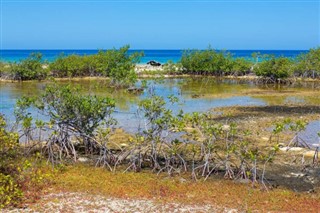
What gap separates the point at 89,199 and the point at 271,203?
4060mm

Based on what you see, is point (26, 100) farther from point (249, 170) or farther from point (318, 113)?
point (318, 113)

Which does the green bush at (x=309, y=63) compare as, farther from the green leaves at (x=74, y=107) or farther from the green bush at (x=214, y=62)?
the green leaves at (x=74, y=107)

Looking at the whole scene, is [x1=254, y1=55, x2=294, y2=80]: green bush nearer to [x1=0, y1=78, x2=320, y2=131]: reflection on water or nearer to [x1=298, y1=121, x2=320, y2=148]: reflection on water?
[x1=0, y1=78, x2=320, y2=131]: reflection on water

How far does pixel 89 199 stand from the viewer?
9695 mm

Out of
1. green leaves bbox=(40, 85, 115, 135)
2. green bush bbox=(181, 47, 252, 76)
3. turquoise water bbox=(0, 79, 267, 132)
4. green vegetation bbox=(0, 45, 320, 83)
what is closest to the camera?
green leaves bbox=(40, 85, 115, 135)

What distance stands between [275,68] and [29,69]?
73.4 feet

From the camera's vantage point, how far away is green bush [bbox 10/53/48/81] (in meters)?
39.4

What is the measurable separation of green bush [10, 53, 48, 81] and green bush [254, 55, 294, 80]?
20345 millimetres

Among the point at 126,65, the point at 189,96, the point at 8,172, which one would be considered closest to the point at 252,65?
the point at 126,65

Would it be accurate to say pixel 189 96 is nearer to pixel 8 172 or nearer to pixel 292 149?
pixel 292 149

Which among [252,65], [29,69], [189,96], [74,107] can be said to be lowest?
[189,96]

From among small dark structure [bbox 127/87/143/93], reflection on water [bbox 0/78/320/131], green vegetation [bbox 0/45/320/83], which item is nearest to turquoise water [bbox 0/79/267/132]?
reflection on water [bbox 0/78/320/131]

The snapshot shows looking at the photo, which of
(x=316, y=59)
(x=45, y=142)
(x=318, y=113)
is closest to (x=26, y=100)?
(x=45, y=142)

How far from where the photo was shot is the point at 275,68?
3975 cm
